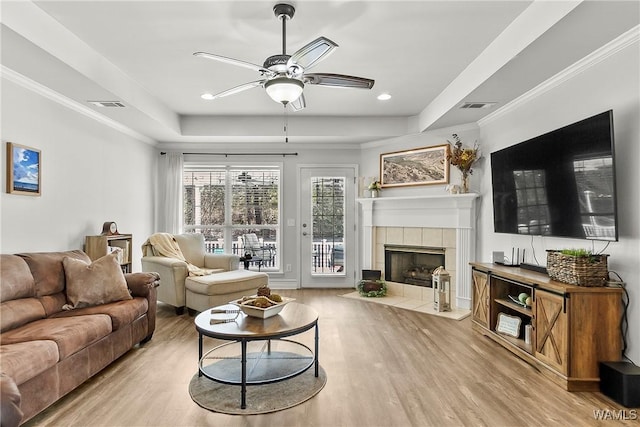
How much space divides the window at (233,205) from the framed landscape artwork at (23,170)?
2.77 m

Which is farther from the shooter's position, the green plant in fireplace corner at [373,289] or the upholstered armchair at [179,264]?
the green plant in fireplace corner at [373,289]

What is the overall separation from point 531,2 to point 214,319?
3.12 metres

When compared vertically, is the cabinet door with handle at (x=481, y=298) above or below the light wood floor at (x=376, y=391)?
above

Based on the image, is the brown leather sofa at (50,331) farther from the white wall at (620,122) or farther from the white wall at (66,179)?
the white wall at (620,122)

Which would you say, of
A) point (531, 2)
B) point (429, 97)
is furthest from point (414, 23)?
point (429, 97)

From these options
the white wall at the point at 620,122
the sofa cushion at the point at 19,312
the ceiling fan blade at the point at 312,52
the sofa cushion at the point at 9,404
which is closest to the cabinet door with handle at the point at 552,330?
the white wall at the point at 620,122

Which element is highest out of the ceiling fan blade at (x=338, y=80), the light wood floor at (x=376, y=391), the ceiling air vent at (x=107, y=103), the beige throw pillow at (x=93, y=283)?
the ceiling air vent at (x=107, y=103)

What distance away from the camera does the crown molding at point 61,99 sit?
3138 mm

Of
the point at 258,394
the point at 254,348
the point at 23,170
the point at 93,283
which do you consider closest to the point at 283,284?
the point at 254,348

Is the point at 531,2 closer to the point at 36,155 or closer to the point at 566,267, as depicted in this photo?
the point at 566,267

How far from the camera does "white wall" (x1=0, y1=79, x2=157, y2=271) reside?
3.24 meters

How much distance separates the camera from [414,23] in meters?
2.81

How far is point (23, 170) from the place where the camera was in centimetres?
331

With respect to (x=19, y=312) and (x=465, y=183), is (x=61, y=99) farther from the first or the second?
(x=465, y=183)
